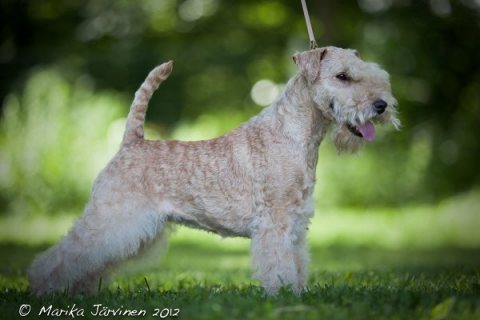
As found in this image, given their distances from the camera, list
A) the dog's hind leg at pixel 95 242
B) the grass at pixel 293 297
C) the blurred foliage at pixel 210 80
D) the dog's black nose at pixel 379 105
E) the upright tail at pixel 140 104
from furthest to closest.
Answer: the blurred foliage at pixel 210 80
the upright tail at pixel 140 104
the dog's hind leg at pixel 95 242
the dog's black nose at pixel 379 105
the grass at pixel 293 297

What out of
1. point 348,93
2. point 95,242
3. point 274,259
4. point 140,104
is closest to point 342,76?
point 348,93

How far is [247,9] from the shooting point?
69.2ft

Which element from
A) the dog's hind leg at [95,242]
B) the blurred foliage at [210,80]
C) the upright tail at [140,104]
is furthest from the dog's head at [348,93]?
the blurred foliage at [210,80]

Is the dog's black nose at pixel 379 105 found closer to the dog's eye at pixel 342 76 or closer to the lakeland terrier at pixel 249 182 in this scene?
the lakeland terrier at pixel 249 182

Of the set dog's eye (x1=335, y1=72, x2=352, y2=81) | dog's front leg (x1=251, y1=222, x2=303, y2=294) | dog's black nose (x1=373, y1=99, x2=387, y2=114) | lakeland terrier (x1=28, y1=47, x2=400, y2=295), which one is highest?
dog's eye (x1=335, y1=72, x2=352, y2=81)

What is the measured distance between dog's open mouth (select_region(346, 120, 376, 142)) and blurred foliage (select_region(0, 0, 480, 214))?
9351mm

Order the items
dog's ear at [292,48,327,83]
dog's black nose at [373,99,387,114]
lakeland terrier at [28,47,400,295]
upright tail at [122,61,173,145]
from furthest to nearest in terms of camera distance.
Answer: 1. upright tail at [122,61,173,145]
2. dog's ear at [292,48,327,83]
3. lakeland terrier at [28,47,400,295]
4. dog's black nose at [373,99,387,114]

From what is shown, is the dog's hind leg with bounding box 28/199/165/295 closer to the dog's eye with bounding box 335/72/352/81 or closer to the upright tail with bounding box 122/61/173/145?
the upright tail with bounding box 122/61/173/145

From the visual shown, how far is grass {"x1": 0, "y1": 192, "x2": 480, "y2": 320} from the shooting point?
3.88 metres

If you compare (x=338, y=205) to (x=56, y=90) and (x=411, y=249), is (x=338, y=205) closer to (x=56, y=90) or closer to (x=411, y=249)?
(x=411, y=249)

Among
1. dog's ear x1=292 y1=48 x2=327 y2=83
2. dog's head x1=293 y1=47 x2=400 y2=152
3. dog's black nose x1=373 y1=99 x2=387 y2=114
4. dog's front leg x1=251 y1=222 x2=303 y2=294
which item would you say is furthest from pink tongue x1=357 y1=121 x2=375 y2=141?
dog's front leg x1=251 y1=222 x2=303 y2=294

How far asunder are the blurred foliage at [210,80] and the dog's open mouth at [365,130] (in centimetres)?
935

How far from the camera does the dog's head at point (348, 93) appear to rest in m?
4.64

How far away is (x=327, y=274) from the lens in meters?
6.45
